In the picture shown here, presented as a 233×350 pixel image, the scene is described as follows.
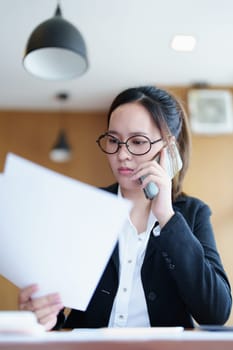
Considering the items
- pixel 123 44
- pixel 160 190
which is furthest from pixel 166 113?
pixel 123 44

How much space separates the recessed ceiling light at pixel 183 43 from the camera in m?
2.47

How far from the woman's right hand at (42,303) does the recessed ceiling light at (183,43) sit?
222 centimetres

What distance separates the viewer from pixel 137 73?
2.97 m

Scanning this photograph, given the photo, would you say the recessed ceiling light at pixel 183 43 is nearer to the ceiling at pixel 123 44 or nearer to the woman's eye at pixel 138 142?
the ceiling at pixel 123 44

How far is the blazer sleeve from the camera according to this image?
66 cm

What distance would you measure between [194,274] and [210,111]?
2.61 meters

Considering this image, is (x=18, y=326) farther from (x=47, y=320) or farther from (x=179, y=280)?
(x=179, y=280)

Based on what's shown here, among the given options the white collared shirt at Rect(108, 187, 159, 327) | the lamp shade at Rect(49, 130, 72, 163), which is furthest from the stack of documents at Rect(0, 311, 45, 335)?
the lamp shade at Rect(49, 130, 72, 163)

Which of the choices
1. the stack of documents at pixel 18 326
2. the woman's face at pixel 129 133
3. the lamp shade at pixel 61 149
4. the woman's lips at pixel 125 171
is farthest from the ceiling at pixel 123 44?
the stack of documents at pixel 18 326

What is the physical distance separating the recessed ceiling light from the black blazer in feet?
5.71

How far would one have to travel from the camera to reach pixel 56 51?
5.90 feet

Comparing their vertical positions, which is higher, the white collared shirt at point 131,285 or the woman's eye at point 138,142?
the woman's eye at point 138,142

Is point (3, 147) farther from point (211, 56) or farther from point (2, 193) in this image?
point (2, 193)

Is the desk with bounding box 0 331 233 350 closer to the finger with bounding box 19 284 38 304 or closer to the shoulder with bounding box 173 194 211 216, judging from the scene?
the finger with bounding box 19 284 38 304
